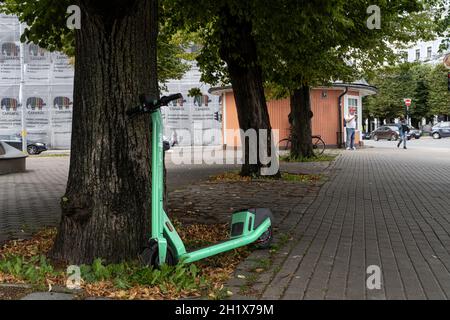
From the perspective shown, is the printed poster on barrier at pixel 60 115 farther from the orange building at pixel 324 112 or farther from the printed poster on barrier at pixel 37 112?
the orange building at pixel 324 112

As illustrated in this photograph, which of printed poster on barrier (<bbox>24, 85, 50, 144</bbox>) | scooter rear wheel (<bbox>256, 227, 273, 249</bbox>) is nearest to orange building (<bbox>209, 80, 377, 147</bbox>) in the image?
printed poster on barrier (<bbox>24, 85, 50, 144</bbox>)

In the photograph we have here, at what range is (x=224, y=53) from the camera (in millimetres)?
13742

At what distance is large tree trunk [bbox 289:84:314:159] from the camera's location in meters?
21.6

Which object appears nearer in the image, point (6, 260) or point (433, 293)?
point (433, 293)

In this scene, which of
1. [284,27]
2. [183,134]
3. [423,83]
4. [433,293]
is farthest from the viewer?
[423,83]

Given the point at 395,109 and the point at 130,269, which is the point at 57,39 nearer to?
the point at 130,269

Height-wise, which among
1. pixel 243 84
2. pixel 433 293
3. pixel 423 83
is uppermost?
pixel 423 83

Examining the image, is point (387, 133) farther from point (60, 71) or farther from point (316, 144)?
point (60, 71)

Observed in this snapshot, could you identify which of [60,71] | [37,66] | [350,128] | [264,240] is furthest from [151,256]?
[37,66]

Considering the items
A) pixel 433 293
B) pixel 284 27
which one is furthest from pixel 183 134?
pixel 433 293

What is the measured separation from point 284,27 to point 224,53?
11.5 ft

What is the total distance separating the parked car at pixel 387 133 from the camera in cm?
5556
